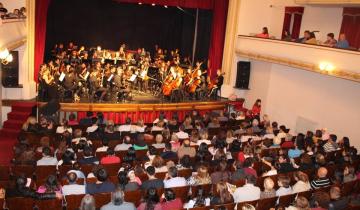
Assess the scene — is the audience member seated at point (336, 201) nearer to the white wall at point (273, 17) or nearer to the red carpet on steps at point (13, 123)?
the red carpet on steps at point (13, 123)

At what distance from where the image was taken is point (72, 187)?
5781 millimetres

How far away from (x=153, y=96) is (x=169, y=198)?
8853 mm

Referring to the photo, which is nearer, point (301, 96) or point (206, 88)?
point (301, 96)

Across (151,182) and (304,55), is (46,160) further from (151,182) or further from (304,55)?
(304,55)

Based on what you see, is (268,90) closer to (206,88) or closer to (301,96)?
(301,96)

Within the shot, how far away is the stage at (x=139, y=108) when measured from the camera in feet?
39.5

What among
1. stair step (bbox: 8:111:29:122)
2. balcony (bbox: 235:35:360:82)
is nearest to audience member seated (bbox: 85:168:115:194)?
stair step (bbox: 8:111:29:122)

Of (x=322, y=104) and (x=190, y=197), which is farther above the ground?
(x=322, y=104)

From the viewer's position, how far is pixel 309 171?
7.60 metres

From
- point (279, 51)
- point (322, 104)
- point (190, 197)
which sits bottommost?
point (190, 197)

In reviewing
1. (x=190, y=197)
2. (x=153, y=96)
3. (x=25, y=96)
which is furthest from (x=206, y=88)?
(x=190, y=197)

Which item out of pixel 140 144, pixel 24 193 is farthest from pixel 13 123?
pixel 24 193

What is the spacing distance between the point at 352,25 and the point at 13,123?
1131 centimetres

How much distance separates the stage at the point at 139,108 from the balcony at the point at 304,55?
7.70ft
